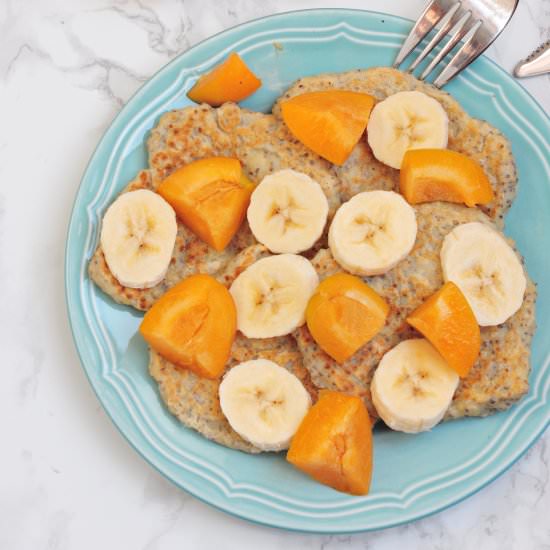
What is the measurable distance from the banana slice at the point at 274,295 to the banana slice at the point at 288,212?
53mm

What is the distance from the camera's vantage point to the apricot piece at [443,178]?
2084mm

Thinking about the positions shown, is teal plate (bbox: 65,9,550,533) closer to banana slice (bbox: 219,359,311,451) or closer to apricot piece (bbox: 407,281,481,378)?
banana slice (bbox: 219,359,311,451)

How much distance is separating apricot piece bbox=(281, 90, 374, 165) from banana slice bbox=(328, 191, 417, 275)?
0.15 m

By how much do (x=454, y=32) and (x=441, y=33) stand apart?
0.05 m

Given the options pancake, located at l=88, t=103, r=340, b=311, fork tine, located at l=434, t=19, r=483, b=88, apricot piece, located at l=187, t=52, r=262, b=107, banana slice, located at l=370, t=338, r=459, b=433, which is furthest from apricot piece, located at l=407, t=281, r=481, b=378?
apricot piece, located at l=187, t=52, r=262, b=107

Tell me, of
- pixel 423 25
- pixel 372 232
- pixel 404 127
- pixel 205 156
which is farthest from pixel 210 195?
pixel 423 25

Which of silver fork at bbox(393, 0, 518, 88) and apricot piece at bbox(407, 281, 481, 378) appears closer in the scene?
apricot piece at bbox(407, 281, 481, 378)

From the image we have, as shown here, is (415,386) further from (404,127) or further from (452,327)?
(404,127)

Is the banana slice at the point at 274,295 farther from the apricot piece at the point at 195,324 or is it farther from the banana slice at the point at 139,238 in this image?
the banana slice at the point at 139,238

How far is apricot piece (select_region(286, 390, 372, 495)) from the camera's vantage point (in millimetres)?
1939

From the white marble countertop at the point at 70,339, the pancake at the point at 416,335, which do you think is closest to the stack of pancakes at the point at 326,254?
the pancake at the point at 416,335

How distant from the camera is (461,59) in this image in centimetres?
227

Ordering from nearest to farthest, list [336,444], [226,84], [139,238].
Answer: [336,444] → [139,238] → [226,84]

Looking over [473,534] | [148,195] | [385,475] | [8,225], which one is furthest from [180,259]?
[473,534]
